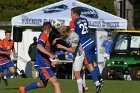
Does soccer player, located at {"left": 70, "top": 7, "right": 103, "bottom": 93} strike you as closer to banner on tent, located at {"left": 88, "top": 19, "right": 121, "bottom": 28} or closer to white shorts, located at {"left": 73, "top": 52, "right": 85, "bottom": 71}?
white shorts, located at {"left": 73, "top": 52, "right": 85, "bottom": 71}

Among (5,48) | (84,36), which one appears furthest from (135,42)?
(84,36)

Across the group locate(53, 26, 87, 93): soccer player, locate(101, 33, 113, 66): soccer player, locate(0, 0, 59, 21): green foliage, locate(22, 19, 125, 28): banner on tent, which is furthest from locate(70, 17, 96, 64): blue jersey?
locate(0, 0, 59, 21): green foliage

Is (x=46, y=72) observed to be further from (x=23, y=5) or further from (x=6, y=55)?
(x=23, y=5)

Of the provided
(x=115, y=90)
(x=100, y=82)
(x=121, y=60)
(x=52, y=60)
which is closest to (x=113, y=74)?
(x=121, y=60)

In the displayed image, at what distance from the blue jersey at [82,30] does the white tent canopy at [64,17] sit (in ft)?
Result: 37.7

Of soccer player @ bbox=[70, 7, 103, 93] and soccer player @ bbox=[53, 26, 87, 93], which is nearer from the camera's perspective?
soccer player @ bbox=[53, 26, 87, 93]

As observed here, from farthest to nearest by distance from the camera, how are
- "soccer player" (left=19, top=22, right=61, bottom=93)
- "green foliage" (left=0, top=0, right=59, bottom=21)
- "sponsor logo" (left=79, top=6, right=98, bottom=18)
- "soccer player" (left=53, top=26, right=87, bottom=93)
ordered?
"green foliage" (left=0, top=0, right=59, bottom=21) < "sponsor logo" (left=79, top=6, right=98, bottom=18) < "soccer player" (left=53, top=26, right=87, bottom=93) < "soccer player" (left=19, top=22, right=61, bottom=93)

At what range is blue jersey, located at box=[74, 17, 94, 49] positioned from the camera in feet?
60.7

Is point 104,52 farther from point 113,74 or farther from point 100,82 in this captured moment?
point 100,82

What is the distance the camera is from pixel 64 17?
3030cm

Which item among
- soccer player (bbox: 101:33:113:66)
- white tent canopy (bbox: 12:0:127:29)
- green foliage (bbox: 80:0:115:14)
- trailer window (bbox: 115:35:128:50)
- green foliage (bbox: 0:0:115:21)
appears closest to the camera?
trailer window (bbox: 115:35:128:50)

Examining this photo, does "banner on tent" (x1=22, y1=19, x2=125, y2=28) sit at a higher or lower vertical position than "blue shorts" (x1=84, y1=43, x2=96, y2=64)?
higher

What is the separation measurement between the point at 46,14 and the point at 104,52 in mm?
3220

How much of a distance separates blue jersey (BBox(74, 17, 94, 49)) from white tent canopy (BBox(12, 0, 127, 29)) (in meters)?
11.5
